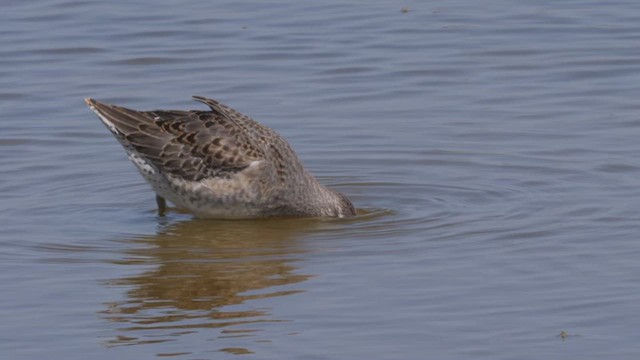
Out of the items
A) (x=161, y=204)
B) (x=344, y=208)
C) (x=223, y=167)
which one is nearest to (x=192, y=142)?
(x=223, y=167)

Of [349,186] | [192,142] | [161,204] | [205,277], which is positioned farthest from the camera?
[349,186]

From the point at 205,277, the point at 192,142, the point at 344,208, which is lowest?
the point at 205,277

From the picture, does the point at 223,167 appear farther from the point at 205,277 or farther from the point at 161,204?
the point at 205,277

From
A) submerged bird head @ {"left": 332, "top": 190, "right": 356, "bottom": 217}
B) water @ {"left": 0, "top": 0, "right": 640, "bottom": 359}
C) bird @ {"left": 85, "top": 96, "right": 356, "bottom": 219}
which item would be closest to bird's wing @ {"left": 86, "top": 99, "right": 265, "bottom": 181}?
bird @ {"left": 85, "top": 96, "right": 356, "bottom": 219}

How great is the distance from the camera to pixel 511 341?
8016 mm

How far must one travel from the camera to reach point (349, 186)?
488 inches

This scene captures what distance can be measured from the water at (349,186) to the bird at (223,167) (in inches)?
7.2

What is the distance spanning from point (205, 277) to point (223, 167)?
73.0 inches

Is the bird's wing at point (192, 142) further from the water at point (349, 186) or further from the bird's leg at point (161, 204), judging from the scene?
the water at point (349, 186)

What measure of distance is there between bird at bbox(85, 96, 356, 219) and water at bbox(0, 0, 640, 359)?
0.60 feet

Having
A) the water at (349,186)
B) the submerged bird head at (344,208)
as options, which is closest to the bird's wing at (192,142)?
the water at (349,186)

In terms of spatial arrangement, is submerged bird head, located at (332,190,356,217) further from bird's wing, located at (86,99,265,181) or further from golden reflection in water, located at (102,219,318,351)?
bird's wing, located at (86,99,265,181)

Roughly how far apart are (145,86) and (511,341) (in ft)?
25.4

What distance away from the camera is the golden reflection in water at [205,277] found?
8.57 metres
